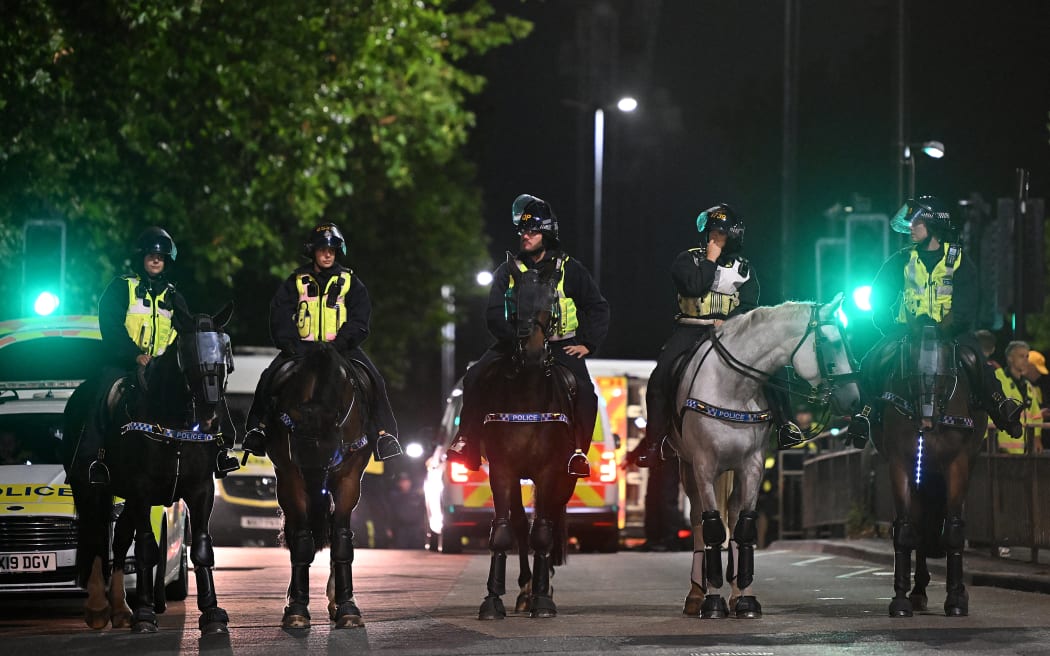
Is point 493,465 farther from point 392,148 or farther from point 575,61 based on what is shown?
point 575,61

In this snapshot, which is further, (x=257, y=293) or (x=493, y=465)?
(x=257, y=293)

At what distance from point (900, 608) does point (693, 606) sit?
1.31 meters

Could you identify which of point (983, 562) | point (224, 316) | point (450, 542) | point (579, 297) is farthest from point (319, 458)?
point (450, 542)

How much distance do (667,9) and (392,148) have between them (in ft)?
55.4

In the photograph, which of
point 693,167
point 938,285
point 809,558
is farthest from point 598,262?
point 938,285

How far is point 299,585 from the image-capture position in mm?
13258

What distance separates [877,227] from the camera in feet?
86.7

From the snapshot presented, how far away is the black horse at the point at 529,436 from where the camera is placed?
13.4 meters

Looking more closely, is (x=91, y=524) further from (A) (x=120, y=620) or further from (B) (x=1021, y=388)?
(B) (x=1021, y=388)

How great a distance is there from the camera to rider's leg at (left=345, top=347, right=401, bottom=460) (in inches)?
534

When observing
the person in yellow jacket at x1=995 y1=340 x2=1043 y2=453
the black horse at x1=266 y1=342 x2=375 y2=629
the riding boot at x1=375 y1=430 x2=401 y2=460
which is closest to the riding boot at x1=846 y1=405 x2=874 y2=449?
the riding boot at x1=375 y1=430 x2=401 y2=460

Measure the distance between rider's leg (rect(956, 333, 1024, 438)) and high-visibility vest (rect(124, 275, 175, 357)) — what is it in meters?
5.13

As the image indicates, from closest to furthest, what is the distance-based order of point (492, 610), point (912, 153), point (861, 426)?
point (492, 610), point (861, 426), point (912, 153)

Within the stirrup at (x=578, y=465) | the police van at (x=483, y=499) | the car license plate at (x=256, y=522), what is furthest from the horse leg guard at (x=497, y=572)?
the car license plate at (x=256, y=522)
